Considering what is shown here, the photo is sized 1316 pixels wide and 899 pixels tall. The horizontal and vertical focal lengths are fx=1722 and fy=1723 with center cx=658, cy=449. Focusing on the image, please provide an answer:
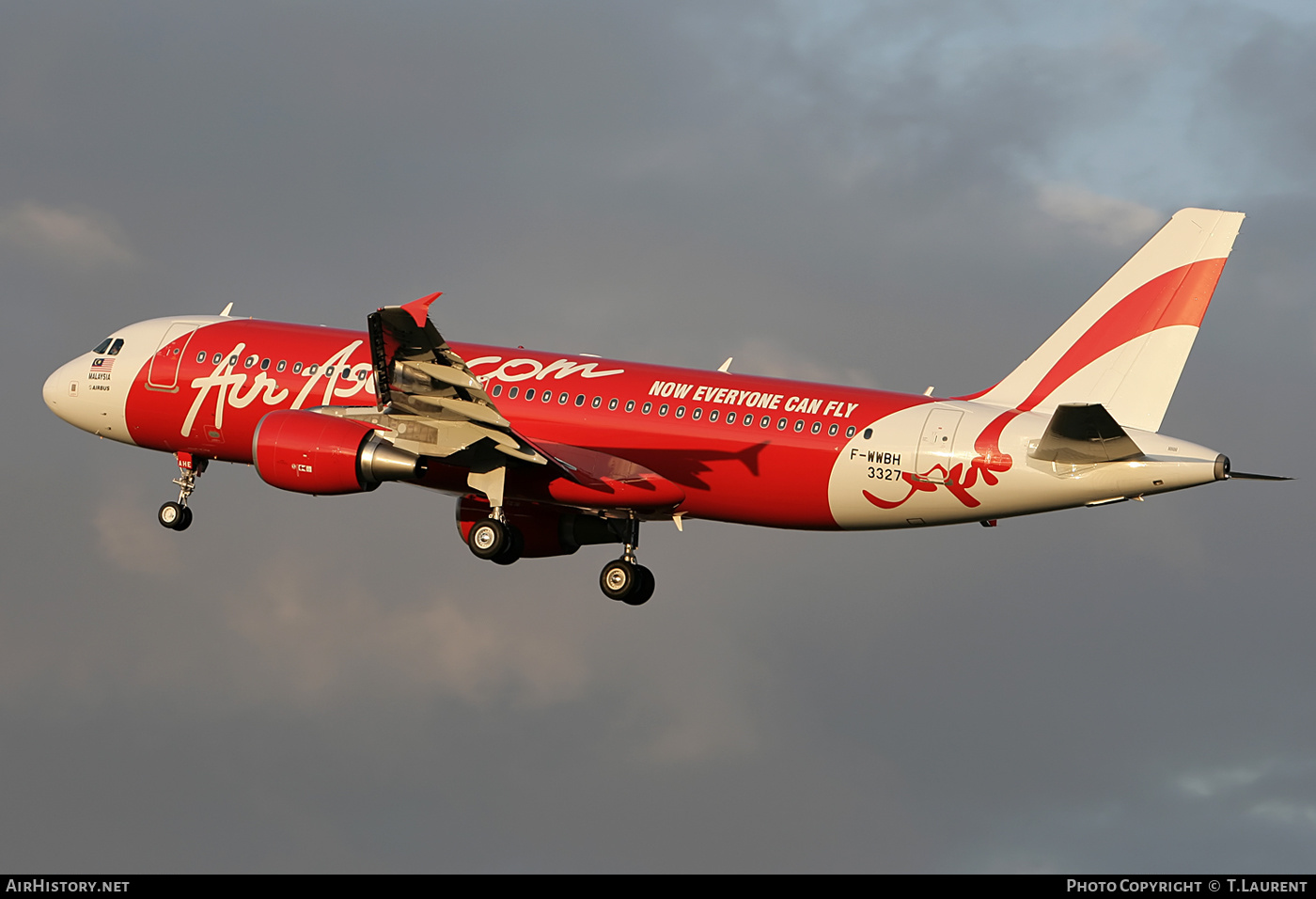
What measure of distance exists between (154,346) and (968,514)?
20843mm

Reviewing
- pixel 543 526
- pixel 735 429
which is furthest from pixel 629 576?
pixel 735 429

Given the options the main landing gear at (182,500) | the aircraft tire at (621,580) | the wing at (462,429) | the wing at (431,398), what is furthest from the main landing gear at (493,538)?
the main landing gear at (182,500)

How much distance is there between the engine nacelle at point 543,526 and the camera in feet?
139

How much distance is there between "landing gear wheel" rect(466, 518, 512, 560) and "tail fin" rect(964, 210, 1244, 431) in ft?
37.7

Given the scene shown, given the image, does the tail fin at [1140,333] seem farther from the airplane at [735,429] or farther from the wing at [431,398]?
the wing at [431,398]

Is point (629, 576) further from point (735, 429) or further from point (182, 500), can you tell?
point (182, 500)

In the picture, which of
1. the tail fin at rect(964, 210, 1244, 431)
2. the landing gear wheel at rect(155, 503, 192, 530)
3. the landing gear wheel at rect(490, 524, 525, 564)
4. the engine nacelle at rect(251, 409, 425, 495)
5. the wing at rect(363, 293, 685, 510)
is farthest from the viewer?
the landing gear wheel at rect(155, 503, 192, 530)

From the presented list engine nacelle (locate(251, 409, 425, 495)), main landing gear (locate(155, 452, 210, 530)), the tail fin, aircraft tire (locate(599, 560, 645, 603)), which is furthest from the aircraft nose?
the tail fin

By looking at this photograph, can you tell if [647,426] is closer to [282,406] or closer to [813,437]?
[813,437]

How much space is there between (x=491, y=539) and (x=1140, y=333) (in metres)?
14.9

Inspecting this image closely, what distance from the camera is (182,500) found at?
144 ft

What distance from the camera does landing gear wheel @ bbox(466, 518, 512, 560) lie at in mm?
38719

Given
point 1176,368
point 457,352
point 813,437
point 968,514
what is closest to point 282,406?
point 457,352

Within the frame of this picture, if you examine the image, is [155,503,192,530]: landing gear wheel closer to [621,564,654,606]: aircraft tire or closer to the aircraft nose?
the aircraft nose
